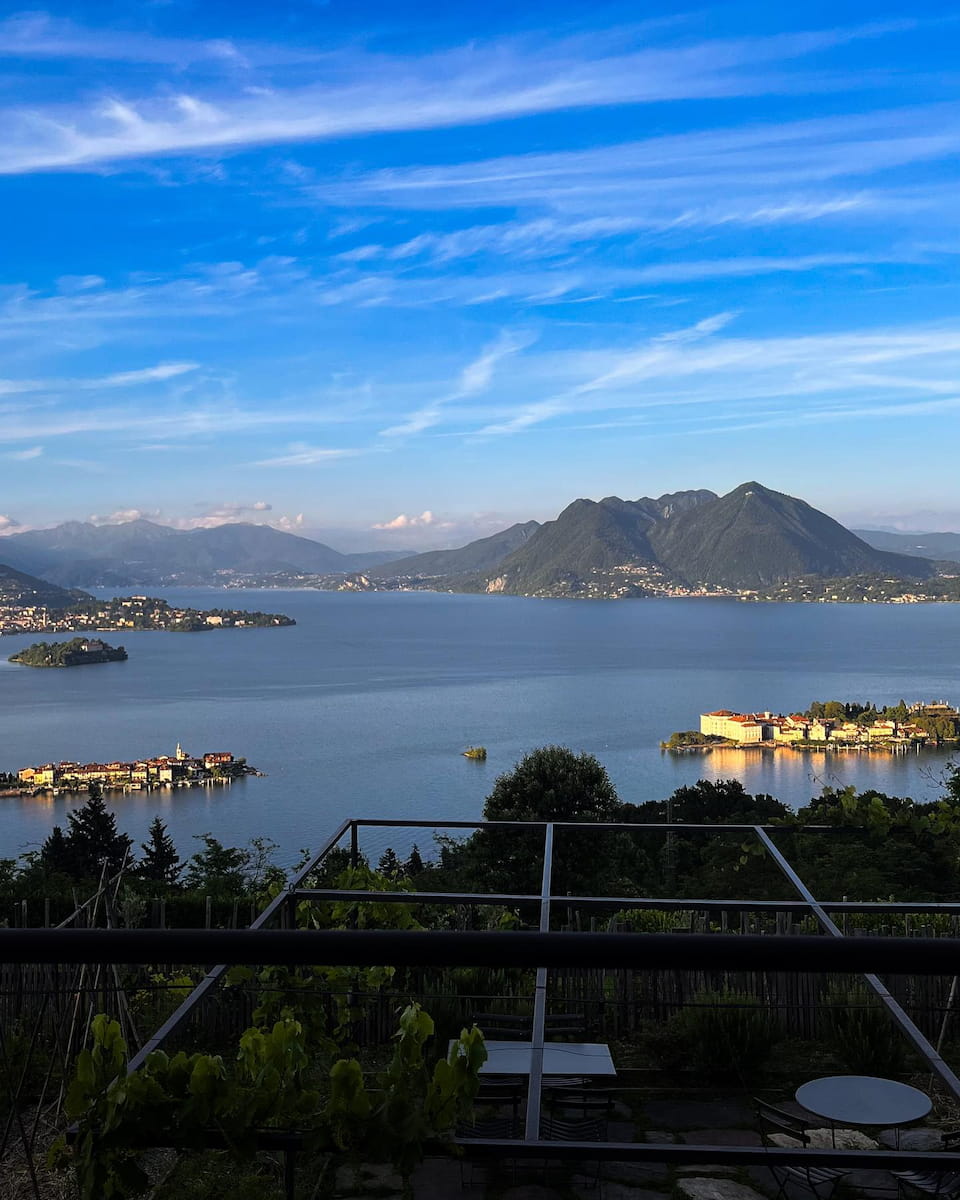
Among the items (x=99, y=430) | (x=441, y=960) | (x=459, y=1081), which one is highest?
(x=99, y=430)

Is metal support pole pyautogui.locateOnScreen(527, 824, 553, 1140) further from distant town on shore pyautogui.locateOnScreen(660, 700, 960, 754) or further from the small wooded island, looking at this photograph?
the small wooded island

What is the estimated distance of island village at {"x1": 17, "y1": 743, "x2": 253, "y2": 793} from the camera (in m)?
39.3

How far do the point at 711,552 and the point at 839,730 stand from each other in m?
135

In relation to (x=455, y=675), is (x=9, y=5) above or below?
above

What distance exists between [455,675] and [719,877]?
62230 mm

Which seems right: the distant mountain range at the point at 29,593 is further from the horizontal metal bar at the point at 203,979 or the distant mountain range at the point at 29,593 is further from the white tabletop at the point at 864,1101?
the white tabletop at the point at 864,1101

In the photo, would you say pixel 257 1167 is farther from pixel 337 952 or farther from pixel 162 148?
pixel 162 148

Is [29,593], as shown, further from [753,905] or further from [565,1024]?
[753,905]

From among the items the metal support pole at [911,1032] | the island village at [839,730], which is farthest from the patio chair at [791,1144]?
the island village at [839,730]

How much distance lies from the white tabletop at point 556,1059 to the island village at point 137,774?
37715 millimetres

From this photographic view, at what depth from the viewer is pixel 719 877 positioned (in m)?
9.87

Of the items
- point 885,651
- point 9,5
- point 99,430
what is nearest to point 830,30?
point 9,5

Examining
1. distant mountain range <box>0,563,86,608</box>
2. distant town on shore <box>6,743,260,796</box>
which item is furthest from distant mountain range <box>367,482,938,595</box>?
distant town on shore <box>6,743,260,796</box>

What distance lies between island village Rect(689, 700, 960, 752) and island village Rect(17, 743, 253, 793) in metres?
19.9
